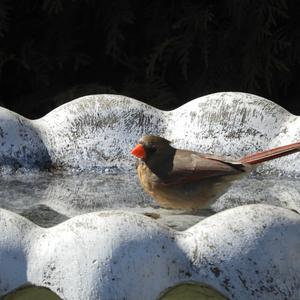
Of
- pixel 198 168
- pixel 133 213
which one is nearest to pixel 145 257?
pixel 133 213

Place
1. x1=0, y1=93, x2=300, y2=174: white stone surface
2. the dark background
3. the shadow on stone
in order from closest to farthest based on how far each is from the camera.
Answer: the shadow on stone, x1=0, y1=93, x2=300, y2=174: white stone surface, the dark background

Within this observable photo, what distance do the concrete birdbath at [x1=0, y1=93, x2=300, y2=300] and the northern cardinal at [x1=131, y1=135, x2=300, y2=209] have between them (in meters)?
0.07

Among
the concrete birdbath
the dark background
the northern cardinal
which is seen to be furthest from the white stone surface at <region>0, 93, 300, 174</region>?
the dark background

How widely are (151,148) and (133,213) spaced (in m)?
0.76

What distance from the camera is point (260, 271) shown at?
2.44 metres

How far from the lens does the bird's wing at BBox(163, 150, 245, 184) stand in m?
3.18

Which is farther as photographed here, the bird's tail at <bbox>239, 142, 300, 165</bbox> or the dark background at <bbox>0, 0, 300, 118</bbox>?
the dark background at <bbox>0, 0, 300, 118</bbox>

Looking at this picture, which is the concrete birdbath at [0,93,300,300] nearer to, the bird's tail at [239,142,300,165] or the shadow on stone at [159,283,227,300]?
the shadow on stone at [159,283,227,300]

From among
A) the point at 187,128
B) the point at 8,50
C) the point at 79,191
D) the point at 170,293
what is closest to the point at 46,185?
the point at 79,191

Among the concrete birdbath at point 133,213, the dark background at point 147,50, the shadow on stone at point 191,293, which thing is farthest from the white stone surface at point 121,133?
the dark background at point 147,50

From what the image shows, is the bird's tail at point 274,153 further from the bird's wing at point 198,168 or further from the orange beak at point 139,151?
the orange beak at point 139,151

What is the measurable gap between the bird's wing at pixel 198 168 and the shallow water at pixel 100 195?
5.2 inches

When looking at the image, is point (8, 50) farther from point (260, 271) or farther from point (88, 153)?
point (260, 271)

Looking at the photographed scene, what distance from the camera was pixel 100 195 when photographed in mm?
3527
